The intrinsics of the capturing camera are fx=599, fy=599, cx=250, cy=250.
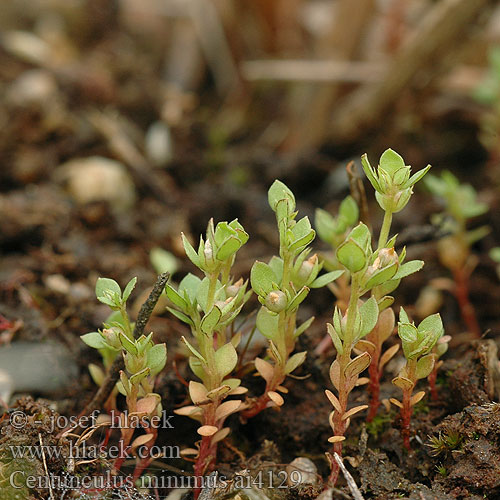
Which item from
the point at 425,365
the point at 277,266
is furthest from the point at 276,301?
the point at 425,365

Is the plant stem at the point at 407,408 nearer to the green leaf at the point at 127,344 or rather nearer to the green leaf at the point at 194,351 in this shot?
the green leaf at the point at 194,351

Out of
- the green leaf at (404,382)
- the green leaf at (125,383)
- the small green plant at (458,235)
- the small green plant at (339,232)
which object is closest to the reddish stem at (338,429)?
the green leaf at (404,382)

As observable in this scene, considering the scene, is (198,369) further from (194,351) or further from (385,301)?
(385,301)

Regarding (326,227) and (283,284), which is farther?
(326,227)

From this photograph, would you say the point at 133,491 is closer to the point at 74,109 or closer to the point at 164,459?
the point at 164,459

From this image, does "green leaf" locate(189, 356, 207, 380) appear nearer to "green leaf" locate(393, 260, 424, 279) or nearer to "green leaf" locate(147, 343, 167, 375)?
"green leaf" locate(147, 343, 167, 375)
